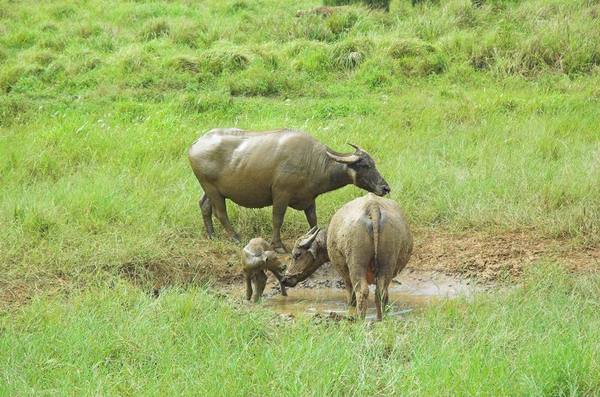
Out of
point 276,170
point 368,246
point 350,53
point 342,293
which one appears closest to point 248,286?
point 342,293

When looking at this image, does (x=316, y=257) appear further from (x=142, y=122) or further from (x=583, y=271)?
(x=142, y=122)

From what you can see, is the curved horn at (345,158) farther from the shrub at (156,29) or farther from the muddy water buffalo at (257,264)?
the shrub at (156,29)

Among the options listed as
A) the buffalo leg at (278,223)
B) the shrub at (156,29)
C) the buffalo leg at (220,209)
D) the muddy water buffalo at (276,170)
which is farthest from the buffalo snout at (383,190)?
the shrub at (156,29)

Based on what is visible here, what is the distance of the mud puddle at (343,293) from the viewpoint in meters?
7.02

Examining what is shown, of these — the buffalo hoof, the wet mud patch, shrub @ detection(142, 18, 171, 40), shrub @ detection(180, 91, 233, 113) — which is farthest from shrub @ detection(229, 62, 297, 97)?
the wet mud patch

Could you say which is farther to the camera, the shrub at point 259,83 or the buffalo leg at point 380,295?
the shrub at point 259,83

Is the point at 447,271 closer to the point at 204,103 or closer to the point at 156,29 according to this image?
the point at 204,103

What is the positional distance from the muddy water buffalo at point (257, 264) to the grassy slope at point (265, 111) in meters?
0.85

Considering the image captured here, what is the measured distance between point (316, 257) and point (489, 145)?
3871 millimetres

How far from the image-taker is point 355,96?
1351 cm

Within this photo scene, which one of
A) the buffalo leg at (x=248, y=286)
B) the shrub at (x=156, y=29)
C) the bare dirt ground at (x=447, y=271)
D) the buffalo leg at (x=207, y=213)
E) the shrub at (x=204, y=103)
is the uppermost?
the buffalo leg at (x=248, y=286)

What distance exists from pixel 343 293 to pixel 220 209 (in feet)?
5.05

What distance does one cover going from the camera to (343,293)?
24.9ft

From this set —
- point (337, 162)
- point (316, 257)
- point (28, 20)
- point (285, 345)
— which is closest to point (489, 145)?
point (337, 162)
